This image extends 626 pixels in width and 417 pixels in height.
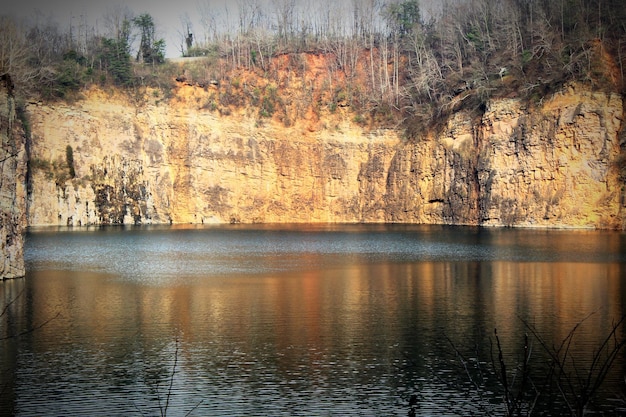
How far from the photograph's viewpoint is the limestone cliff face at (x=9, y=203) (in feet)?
102

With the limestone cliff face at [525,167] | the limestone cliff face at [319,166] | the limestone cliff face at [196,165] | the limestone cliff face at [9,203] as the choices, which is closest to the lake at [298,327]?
the limestone cliff face at [9,203]

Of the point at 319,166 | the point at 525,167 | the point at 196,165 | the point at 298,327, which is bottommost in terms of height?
the point at 298,327

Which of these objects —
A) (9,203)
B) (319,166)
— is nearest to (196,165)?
(319,166)

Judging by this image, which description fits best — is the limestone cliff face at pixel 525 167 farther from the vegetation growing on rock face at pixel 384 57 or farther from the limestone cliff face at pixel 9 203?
the limestone cliff face at pixel 9 203

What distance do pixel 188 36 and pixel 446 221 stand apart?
1802 inches

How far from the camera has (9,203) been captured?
31547mm

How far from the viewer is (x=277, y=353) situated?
802 inches

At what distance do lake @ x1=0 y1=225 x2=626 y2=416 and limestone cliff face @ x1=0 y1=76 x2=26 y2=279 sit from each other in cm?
116

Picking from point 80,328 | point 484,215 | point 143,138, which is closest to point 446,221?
point 484,215

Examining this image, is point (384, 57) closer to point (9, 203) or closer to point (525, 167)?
point (525, 167)

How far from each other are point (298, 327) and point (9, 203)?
14.8 m

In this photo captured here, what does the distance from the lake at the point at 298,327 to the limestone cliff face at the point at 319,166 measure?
1881 centimetres

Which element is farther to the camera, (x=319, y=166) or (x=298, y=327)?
(x=319, y=166)

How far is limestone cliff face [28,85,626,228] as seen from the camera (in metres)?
65.2
